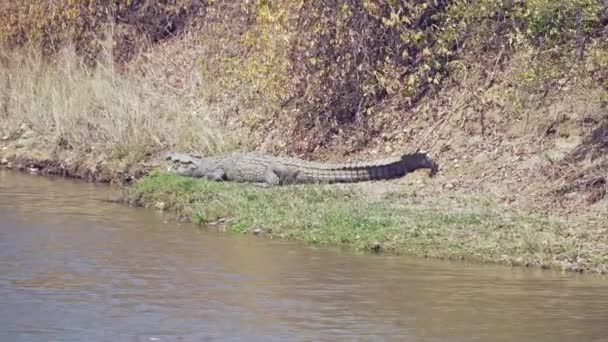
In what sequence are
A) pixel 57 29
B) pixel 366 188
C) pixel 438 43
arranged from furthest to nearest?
pixel 57 29 → pixel 438 43 → pixel 366 188

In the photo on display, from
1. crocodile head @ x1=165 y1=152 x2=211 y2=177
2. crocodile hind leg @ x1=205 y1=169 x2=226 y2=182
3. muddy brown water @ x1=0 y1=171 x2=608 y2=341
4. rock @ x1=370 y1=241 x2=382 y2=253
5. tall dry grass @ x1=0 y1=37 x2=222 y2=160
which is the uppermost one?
tall dry grass @ x1=0 y1=37 x2=222 y2=160

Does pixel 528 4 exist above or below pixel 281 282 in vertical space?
above

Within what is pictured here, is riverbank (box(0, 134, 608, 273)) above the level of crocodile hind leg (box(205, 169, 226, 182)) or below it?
below

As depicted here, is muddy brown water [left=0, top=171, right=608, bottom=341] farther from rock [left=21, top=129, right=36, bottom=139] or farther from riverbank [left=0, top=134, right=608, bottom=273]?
rock [left=21, top=129, right=36, bottom=139]

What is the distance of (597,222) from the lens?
39.7 ft

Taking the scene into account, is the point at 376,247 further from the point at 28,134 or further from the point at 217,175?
the point at 28,134

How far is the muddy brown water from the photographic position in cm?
927

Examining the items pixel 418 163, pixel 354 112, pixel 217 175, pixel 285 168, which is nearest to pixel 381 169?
pixel 418 163

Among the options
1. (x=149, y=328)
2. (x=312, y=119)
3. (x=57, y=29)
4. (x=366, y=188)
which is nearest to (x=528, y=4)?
(x=366, y=188)

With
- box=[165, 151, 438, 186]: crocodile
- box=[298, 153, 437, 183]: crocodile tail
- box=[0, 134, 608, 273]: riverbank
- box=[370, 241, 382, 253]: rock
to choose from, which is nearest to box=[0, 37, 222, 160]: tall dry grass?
box=[165, 151, 438, 186]: crocodile

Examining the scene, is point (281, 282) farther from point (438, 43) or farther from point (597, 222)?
point (438, 43)

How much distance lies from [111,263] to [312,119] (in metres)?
5.88

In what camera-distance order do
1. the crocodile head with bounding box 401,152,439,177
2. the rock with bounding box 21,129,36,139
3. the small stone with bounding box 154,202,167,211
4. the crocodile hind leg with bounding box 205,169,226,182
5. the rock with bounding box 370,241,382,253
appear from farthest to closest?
the rock with bounding box 21,129,36,139 < the crocodile hind leg with bounding box 205,169,226,182 < the small stone with bounding box 154,202,167,211 < the crocodile head with bounding box 401,152,439,177 < the rock with bounding box 370,241,382,253

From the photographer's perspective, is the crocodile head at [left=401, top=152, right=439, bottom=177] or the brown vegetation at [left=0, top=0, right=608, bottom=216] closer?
the brown vegetation at [left=0, top=0, right=608, bottom=216]
